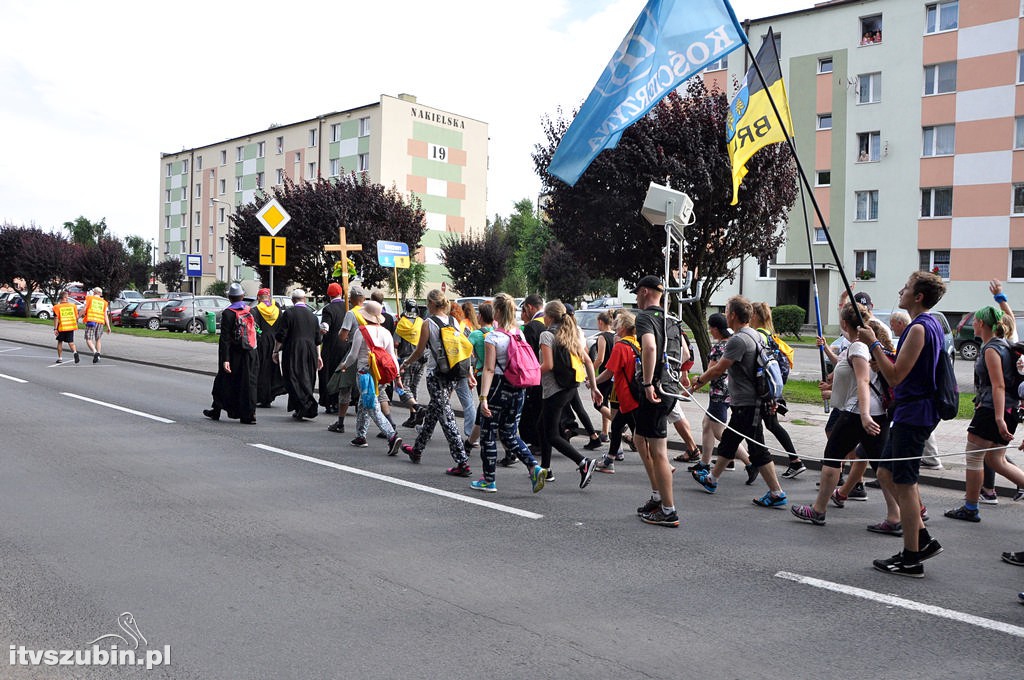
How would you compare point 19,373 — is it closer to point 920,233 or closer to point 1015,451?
point 1015,451

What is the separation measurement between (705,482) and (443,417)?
8.43 feet

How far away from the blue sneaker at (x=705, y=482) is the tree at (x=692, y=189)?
8.79m

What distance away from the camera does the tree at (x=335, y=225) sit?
33.5 m

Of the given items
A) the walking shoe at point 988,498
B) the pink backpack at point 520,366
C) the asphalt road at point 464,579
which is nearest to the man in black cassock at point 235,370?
the asphalt road at point 464,579

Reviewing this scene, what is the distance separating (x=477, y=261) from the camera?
54.5 meters

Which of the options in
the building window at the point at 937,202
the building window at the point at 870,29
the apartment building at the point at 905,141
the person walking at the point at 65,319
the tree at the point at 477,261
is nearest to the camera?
the person walking at the point at 65,319

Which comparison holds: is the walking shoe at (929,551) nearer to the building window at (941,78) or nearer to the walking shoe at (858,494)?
the walking shoe at (858,494)

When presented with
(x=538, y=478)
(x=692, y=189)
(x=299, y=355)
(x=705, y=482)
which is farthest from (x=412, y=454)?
(x=692, y=189)

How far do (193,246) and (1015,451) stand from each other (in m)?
82.8

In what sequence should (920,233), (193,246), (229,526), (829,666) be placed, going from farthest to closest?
(193,246)
(920,233)
(229,526)
(829,666)

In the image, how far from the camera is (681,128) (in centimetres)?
1691

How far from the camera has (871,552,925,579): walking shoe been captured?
5.10 meters

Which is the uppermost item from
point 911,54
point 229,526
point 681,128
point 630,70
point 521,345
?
point 911,54

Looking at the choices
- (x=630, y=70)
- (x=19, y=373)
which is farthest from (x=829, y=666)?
(x=19, y=373)
